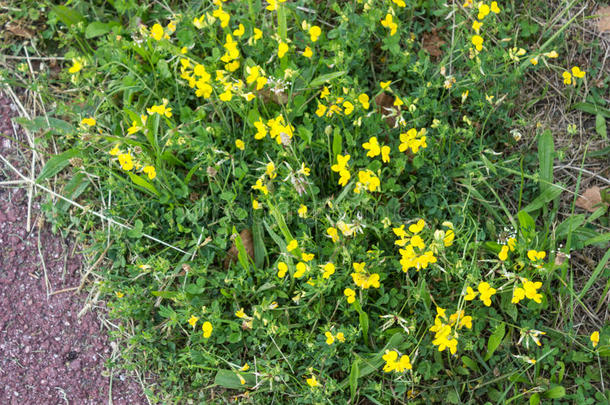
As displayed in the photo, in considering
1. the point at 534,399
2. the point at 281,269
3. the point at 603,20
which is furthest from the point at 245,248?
the point at 603,20

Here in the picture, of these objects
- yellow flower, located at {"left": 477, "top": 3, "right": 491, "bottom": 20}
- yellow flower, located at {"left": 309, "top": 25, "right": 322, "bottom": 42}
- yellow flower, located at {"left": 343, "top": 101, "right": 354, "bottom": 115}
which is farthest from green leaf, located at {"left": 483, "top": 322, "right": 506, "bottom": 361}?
yellow flower, located at {"left": 309, "top": 25, "right": 322, "bottom": 42}

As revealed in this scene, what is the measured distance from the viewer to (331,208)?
2.60 m

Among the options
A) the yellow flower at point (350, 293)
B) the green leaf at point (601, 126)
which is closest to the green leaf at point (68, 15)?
the yellow flower at point (350, 293)

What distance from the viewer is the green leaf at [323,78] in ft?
9.30

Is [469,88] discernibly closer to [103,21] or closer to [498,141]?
[498,141]

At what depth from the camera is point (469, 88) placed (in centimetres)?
296

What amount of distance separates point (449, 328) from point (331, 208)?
767 millimetres

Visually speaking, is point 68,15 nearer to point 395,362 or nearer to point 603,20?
point 395,362

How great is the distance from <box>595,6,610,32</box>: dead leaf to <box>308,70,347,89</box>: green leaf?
1765 millimetres

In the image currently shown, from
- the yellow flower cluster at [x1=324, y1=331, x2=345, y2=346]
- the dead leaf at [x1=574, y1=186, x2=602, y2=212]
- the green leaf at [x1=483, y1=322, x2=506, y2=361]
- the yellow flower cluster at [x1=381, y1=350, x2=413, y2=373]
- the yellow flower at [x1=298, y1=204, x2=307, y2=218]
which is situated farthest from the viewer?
the dead leaf at [x1=574, y1=186, x2=602, y2=212]

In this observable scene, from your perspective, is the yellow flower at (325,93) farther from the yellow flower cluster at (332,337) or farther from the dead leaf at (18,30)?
the dead leaf at (18,30)

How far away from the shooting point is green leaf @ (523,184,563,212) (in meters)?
2.89

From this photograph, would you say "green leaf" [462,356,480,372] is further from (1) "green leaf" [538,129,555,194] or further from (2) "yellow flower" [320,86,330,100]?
(2) "yellow flower" [320,86,330,100]

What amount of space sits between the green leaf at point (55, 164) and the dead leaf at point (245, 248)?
1.07 m
